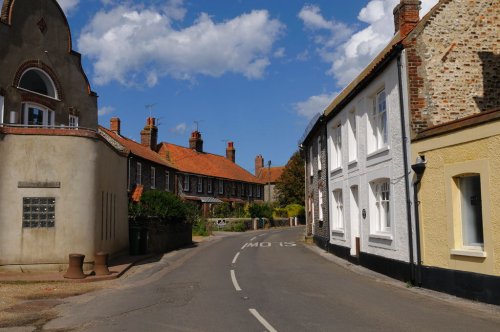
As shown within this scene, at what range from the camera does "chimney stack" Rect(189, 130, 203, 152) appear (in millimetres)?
64031

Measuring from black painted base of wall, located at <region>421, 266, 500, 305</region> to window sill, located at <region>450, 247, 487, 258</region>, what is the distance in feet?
1.34

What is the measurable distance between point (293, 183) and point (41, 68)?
4666cm

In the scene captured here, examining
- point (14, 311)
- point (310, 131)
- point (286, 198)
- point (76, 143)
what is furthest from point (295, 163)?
point (14, 311)

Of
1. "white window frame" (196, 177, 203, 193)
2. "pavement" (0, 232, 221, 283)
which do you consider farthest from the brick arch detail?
"white window frame" (196, 177, 203, 193)

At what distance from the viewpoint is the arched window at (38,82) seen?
70.9 feet

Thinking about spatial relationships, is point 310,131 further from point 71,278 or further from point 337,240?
point 71,278

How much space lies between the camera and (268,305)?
10.3 metres

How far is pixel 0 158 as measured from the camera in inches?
638

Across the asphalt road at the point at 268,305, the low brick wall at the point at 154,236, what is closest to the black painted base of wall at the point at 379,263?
the asphalt road at the point at 268,305

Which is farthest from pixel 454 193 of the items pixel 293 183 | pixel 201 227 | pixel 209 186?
pixel 293 183

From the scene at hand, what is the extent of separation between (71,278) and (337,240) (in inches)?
475

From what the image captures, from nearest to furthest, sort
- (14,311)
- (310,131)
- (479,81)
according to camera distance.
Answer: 1. (14,311)
2. (479,81)
3. (310,131)

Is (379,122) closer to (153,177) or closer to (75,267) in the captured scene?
(75,267)

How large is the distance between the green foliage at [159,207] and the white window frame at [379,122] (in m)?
12.5
